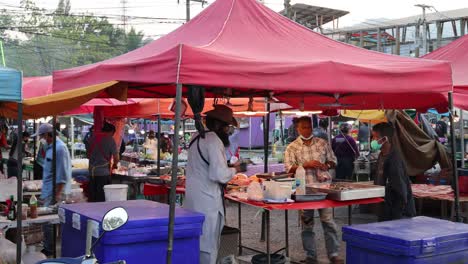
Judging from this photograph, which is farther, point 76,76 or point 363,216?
point 363,216

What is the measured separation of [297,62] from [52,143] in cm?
463

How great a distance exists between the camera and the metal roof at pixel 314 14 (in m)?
21.2

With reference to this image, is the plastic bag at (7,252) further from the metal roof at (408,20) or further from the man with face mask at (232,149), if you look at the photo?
the metal roof at (408,20)

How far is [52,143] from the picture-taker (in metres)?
7.69

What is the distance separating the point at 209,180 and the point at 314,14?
59.6 feet

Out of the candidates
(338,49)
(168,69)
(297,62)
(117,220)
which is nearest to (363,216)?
(338,49)

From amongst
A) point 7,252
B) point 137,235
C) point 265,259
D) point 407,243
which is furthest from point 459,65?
point 7,252

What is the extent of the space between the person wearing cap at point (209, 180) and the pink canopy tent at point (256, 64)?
0.55m

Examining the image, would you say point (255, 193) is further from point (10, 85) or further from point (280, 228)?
point (280, 228)

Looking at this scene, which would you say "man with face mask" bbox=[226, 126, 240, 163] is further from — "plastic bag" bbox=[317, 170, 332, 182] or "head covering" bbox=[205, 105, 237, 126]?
"plastic bag" bbox=[317, 170, 332, 182]

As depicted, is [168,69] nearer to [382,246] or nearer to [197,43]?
[197,43]

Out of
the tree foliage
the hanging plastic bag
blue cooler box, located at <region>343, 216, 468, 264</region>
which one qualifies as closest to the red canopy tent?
the hanging plastic bag

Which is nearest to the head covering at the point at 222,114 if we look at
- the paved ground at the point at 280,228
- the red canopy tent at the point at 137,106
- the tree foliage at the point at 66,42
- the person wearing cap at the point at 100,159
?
the paved ground at the point at 280,228

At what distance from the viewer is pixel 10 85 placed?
4051 millimetres
